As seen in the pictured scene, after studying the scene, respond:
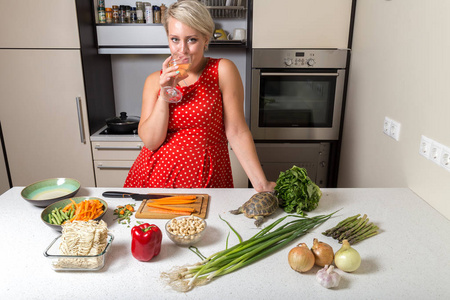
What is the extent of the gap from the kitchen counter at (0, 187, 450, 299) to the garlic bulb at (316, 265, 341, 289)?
2cm

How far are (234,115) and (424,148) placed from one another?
2.64 feet

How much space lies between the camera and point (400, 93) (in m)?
1.60

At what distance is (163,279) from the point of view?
0.95 meters

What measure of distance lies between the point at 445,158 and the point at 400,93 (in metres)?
0.46

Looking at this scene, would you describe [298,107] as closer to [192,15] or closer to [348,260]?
[192,15]

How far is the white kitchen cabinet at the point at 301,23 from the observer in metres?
2.33

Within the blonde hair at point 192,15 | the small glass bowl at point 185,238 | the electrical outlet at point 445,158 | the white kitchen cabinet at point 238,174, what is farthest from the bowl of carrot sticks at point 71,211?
the white kitchen cabinet at point 238,174

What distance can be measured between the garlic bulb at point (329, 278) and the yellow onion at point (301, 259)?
4 centimetres

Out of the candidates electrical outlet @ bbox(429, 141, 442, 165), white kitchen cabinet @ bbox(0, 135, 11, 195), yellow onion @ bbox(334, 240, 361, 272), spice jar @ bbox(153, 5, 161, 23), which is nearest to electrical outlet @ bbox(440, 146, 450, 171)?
electrical outlet @ bbox(429, 141, 442, 165)

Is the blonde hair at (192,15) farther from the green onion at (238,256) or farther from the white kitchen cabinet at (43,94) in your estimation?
the white kitchen cabinet at (43,94)

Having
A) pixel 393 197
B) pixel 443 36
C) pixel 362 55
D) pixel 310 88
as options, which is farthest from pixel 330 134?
pixel 443 36

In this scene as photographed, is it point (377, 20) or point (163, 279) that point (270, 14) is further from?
point (163, 279)

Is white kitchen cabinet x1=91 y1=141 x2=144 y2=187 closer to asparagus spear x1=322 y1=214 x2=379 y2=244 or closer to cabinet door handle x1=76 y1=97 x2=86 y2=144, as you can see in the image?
cabinet door handle x1=76 y1=97 x2=86 y2=144

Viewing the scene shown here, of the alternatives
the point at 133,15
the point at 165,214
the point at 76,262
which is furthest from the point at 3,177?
the point at 76,262
